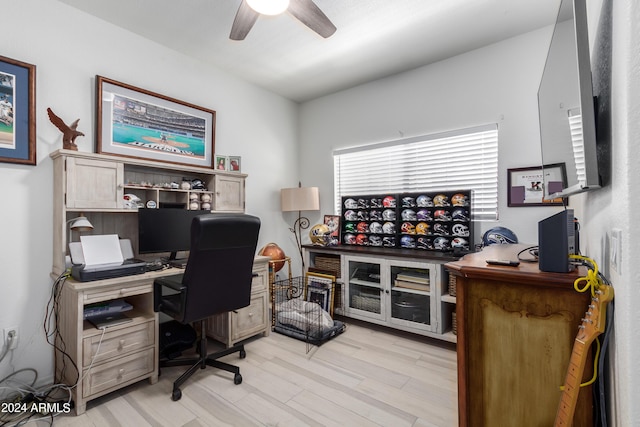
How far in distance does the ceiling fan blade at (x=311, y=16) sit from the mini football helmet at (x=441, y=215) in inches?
74.5

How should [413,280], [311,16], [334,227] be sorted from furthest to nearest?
[334,227] < [413,280] < [311,16]

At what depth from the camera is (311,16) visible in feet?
6.29

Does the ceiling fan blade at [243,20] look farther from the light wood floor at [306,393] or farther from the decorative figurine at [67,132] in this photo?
the light wood floor at [306,393]

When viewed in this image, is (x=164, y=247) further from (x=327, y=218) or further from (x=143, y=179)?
(x=327, y=218)

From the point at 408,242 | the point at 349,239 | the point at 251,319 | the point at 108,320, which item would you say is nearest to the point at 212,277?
the point at 108,320

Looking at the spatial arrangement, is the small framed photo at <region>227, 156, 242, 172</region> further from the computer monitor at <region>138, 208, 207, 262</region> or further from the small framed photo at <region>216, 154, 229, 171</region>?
the computer monitor at <region>138, 208, 207, 262</region>

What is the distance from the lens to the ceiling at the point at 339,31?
2273 mm

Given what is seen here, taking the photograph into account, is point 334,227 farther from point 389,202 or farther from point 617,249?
point 617,249

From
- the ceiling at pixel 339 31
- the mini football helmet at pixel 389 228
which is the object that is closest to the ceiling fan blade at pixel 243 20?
the ceiling at pixel 339 31

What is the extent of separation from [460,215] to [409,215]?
0.50 metres

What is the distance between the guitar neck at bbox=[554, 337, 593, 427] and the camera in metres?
0.84

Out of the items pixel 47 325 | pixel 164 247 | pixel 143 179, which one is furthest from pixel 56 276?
pixel 143 179

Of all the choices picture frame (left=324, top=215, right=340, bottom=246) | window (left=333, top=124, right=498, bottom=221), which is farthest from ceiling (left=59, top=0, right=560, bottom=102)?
picture frame (left=324, top=215, right=340, bottom=246)

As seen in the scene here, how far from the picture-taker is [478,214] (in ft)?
9.39
